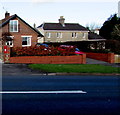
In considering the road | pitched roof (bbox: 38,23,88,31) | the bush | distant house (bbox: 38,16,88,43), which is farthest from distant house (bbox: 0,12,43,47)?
the road

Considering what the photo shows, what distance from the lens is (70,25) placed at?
196ft

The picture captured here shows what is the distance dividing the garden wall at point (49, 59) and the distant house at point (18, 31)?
16.3 meters

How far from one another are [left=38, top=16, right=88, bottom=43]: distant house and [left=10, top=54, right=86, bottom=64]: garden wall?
35.4 metres

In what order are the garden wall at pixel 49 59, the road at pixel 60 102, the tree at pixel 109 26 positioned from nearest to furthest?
the road at pixel 60 102
the garden wall at pixel 49 59
the tree at pixel 109 26

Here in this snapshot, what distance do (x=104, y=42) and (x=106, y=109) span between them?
2030cm

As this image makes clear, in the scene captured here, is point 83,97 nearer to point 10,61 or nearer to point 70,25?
point 10,61

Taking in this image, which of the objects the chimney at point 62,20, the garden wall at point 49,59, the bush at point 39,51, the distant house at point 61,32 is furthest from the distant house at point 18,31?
the chimney at point 62,20

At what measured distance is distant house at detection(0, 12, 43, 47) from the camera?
36.7 meters

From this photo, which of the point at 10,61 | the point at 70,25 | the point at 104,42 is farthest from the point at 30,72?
the point at 70,25

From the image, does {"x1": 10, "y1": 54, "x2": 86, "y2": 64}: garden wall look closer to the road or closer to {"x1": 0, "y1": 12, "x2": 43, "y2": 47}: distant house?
the road

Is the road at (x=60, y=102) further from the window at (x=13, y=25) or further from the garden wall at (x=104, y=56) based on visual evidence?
the window at (x=13, y=25)

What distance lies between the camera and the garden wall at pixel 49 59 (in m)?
20.8

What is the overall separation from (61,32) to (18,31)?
21090 mm

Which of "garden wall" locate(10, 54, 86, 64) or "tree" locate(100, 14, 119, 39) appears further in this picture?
"tree" locate(100, 14, 119, 39)
